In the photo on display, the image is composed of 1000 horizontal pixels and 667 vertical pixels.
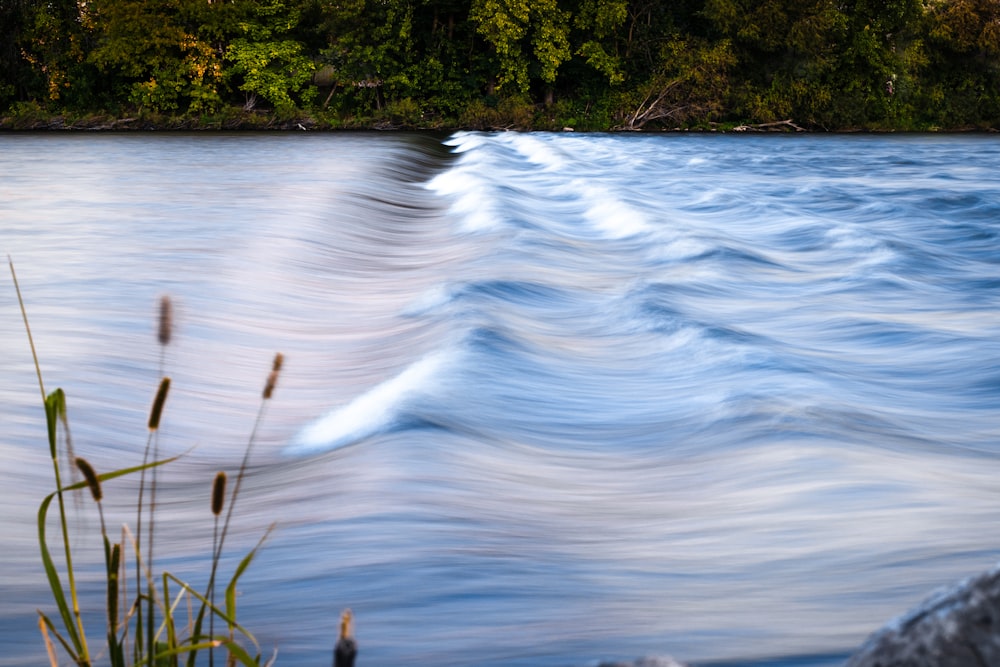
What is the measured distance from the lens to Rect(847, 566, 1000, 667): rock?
1.16 metres

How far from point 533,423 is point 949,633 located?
286cm

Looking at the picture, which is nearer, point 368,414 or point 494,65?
point 368,414

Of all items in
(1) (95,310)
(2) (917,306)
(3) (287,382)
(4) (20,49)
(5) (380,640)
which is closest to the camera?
(5) (380,640)

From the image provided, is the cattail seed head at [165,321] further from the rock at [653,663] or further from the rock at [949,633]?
the rock at [949,633]

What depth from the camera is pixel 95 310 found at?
20.5ft

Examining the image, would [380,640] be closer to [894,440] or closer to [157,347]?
[894,440]

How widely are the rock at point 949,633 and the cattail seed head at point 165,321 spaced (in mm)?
833

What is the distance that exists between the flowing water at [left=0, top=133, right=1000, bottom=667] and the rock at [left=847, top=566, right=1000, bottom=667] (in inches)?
42.8

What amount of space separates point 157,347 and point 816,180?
1300 centimetres

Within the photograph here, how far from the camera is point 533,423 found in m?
4.01

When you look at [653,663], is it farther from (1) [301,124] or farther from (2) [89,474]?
(1) [301,124]

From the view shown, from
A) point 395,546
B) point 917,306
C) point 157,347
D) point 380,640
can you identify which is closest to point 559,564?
point 395,546

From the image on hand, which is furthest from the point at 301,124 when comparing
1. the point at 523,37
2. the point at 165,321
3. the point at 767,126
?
the point at 165,321

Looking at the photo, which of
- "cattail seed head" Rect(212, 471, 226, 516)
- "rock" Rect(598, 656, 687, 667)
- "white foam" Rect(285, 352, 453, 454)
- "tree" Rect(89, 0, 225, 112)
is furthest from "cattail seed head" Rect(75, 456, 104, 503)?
"tree" Rect(89, 0, 225, 112)
